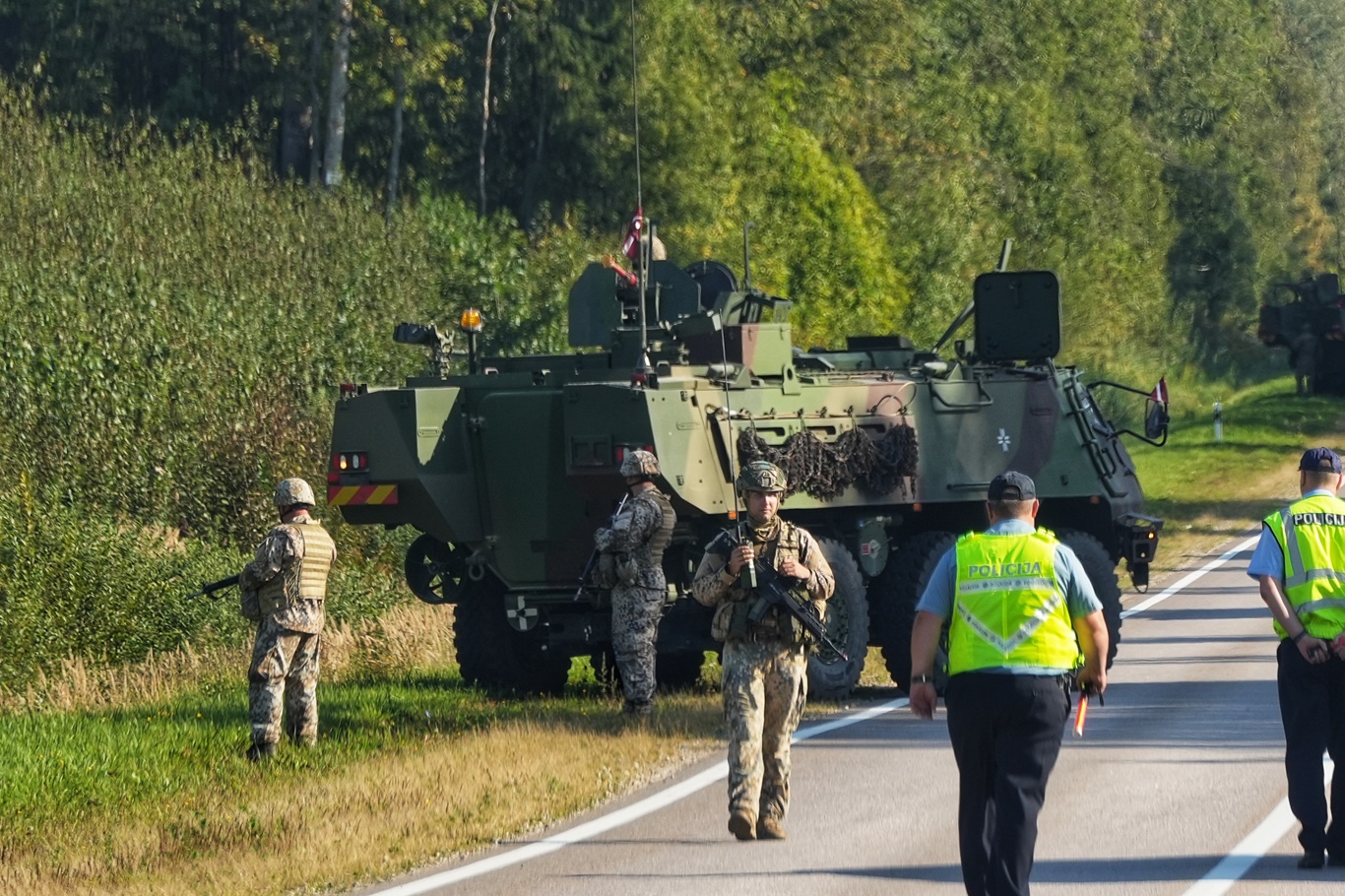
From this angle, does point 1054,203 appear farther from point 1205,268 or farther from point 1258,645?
point 1258,645

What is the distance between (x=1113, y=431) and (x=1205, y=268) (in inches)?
1866

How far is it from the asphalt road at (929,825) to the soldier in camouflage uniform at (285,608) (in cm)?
224

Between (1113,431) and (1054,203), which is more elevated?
(1054,203)

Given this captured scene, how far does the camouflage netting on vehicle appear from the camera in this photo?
1367 cm

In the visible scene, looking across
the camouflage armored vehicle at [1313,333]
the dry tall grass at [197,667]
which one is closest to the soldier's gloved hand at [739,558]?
the dry tall grass at [197,667]

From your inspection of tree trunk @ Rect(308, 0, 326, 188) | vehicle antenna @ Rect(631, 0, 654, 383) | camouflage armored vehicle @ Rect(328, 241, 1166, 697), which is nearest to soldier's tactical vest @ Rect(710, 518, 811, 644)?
camouflage armored vehicle @ Rect(328, 241, 1166, 697)

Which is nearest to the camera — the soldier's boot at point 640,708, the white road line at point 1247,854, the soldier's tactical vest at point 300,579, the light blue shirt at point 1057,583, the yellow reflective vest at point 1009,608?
the yellow reflective vest at point 1009,608

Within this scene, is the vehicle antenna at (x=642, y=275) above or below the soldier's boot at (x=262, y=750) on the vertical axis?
above

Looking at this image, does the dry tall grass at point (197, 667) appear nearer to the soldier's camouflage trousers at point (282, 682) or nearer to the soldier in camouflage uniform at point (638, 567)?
the soldier's camouflage trousers at point (282, 682)

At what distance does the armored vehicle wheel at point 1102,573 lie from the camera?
14.7m

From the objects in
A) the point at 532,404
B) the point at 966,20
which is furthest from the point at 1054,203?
the point at 532,404

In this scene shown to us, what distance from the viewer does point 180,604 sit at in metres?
18.2

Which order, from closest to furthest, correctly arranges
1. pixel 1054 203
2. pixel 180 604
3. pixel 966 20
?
pixel 180 604
pixel 1054 203
pixel 966 20

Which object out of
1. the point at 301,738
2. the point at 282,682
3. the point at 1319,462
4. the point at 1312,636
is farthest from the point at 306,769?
the point at 1319,462
